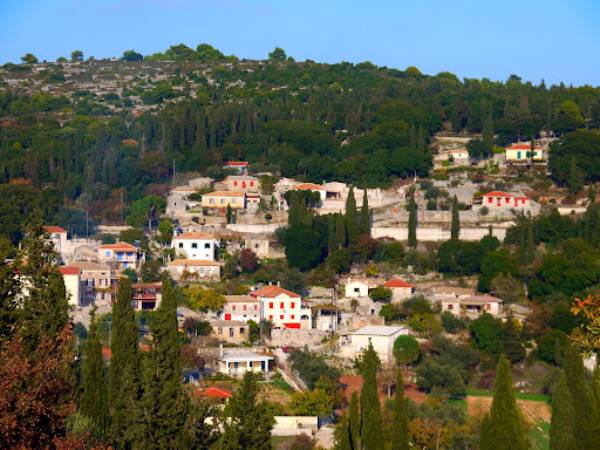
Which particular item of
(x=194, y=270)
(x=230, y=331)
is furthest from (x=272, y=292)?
(x=194, y=270)

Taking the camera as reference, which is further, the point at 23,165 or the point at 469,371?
the point at 23,165

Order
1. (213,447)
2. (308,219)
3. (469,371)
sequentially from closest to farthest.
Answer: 1. (213,447)
2. (469,371)
3. (308,219)

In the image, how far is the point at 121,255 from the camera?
6444 cm

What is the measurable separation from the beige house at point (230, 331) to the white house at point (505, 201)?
18364 mm

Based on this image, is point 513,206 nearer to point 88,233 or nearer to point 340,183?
point 340,183

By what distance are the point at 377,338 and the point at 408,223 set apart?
14.1 m

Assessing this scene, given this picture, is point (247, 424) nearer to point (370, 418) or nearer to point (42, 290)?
point (42, 290)

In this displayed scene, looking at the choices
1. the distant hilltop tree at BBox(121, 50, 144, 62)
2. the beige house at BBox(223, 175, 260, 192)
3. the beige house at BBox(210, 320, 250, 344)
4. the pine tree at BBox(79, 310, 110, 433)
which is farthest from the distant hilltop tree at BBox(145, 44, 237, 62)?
the pine tree at BBox(79, 310, 110, 433)

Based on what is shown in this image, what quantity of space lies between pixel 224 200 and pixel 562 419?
121 feet

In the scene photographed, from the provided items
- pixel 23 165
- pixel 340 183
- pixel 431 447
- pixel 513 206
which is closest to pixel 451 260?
pixel 513 206

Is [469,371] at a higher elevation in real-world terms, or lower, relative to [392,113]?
lower

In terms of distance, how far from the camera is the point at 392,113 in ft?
291

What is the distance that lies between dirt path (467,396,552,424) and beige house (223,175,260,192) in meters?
28.0

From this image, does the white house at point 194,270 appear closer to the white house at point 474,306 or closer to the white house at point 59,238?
the white house at point 59,238
